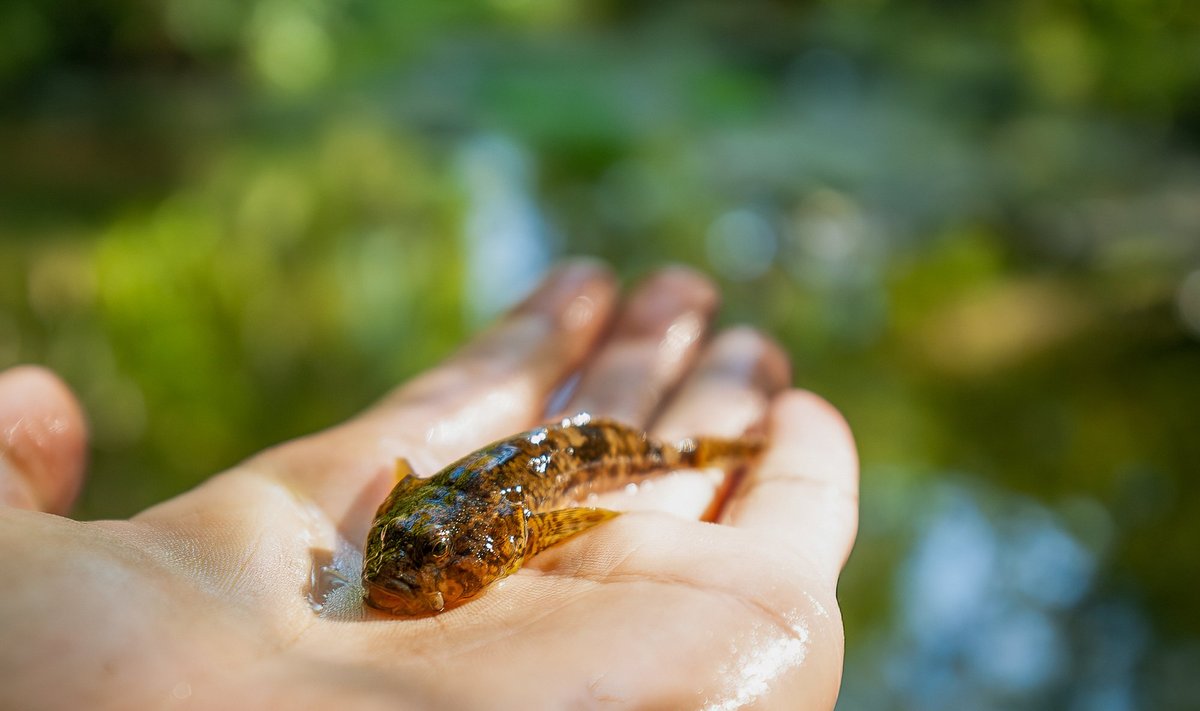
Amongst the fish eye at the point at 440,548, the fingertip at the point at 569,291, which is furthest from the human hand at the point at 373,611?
the fingertip at the point at 569,291

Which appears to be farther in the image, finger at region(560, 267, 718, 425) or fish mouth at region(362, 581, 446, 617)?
finger at region(560, 267, 718, 425)

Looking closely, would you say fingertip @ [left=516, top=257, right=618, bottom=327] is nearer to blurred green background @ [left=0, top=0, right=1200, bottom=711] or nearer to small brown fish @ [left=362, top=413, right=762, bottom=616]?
small brown fish @ [left=362, top=413, right=762, bottom=616]

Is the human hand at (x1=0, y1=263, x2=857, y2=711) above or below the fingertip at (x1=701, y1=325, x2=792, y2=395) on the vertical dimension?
above

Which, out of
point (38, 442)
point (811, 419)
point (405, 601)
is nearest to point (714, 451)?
point (811, 419)

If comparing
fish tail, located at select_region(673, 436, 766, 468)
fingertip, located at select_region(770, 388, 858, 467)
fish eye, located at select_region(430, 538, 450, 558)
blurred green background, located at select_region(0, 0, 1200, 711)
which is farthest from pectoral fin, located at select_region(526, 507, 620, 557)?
blurred green background, located at select_region(0, 0, 1200, 711)

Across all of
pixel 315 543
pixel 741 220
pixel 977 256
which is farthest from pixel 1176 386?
pixel 315 543

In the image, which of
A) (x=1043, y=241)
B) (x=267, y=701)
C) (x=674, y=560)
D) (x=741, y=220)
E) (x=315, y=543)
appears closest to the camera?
(x=267, y=701)

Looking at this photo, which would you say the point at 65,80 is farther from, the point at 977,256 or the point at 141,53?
the point at 977,256
